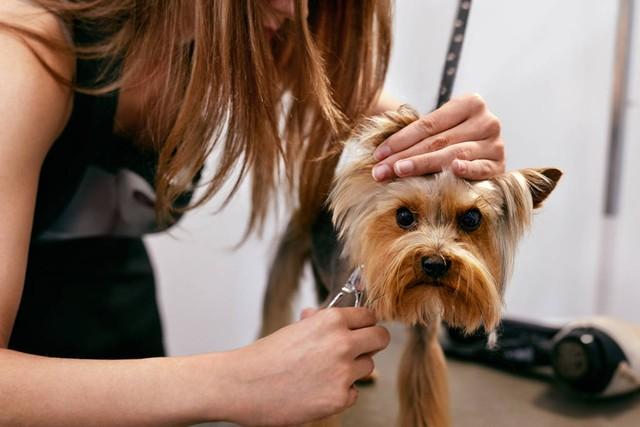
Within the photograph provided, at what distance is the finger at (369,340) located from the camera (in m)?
0.70

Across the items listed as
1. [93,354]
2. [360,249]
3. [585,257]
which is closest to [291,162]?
[360,249]

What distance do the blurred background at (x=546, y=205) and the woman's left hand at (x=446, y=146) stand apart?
1.94ft

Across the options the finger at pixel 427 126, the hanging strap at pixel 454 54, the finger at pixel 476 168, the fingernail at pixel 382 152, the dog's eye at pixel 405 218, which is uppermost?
the hanging strap at pixel 454 54

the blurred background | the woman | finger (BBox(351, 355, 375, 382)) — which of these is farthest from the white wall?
finger (BBox(351, 355, 375, 382))

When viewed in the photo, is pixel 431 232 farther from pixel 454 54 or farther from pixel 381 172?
pixel 454 54

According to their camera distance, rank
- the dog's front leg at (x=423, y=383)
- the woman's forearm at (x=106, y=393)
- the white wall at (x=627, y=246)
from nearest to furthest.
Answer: the woman's forearm at (x=106, y=393) < the dog's front leg at (x=423, y=383) < the white wall at (x=627, y=246)

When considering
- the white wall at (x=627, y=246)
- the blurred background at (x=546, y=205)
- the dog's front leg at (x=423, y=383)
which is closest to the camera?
the dog's front leg at (x=423, y=383)

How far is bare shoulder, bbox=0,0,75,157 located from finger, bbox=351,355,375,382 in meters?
0.44

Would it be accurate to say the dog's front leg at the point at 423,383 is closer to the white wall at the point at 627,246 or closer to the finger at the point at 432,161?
the finger at the point at 432,161

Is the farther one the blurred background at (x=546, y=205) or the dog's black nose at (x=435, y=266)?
the blurred background at (x=546, y=205)

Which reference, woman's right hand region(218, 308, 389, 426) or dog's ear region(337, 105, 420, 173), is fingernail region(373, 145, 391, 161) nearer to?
dog's ear region(337, 105, 420, 173)

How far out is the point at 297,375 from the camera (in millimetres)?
675

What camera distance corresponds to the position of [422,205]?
0.73m

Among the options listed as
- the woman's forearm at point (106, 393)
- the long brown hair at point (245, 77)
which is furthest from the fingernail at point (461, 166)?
the woman's forearm at point (106, 393)
